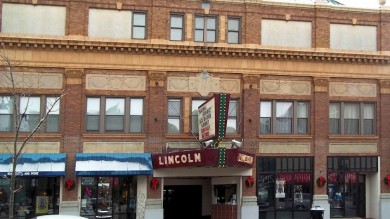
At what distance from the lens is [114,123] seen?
1151 inches

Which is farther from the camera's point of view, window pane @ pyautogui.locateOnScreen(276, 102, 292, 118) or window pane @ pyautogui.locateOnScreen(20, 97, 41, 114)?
window pane @ pyautogui.locateOnScreen(276, 102, 292, 118)

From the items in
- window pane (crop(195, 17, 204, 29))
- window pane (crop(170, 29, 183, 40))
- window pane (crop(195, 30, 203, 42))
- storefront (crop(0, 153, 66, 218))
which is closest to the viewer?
storefront (crop(0, 153, 66, 218))

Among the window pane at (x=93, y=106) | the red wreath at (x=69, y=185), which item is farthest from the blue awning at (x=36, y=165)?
the window pane at (x=93, y=106)

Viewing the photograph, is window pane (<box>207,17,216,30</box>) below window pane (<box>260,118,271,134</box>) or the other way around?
the other way around

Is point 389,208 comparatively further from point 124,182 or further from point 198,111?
point 124,182

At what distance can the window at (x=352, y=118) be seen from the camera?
32.0m

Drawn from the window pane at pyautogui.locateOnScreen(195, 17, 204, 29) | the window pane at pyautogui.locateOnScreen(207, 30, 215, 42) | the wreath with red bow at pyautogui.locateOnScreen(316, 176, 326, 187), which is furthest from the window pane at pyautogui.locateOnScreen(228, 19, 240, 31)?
the wreath with red bow at pyautogui.locateOnScreen(316, 176, 326, 187)

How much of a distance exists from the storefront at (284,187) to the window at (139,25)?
29.6 feet

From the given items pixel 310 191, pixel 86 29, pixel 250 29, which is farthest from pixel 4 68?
pixel 310 191

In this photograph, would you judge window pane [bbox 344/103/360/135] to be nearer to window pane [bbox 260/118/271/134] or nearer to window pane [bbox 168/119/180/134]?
window pane [bbox 260/118/271/134]

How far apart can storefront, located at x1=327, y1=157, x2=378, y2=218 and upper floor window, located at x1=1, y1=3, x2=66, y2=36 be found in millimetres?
16234

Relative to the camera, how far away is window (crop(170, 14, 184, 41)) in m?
30.1

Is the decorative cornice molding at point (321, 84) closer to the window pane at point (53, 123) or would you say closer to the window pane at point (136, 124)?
the window pane at point (136, 124)

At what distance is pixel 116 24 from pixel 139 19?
1.25m
